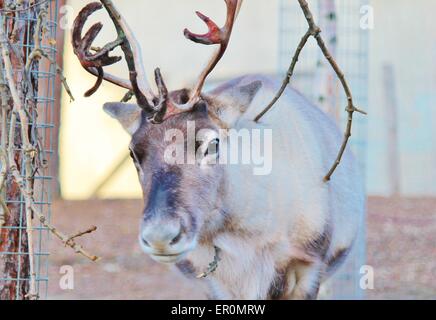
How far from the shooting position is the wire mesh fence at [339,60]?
8008mm

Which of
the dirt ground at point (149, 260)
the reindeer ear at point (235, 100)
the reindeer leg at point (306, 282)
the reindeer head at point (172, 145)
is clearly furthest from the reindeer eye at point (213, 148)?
the dirt ground at point (149, 260)


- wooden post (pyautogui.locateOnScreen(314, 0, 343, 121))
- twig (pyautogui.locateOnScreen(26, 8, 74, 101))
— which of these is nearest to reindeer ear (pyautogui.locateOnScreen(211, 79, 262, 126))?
twig (pyautogui.locateOnScreen(26, 8, 74, 101))

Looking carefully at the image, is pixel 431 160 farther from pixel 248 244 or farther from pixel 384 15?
pixel 248 244

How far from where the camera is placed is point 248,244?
199 inches

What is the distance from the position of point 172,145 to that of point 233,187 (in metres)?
0.53

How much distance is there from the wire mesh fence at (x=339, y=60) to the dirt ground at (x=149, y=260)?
0.95 metres

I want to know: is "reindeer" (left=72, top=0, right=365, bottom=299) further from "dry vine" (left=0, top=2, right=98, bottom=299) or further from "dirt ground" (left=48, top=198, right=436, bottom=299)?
"dirt ground" (left=48, top=198, right=436, bottom=299)

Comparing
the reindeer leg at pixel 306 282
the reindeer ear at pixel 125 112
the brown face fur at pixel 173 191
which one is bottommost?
the reindeer leg at pixel 306 282

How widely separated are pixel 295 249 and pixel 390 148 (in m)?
7.41

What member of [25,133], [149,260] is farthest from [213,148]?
[149,260]

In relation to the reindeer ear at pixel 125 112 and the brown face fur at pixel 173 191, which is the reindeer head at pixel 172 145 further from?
the reindeer ear at pixel 125 112

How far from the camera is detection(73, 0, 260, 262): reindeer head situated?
418 cm

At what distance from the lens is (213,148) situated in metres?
4.60
